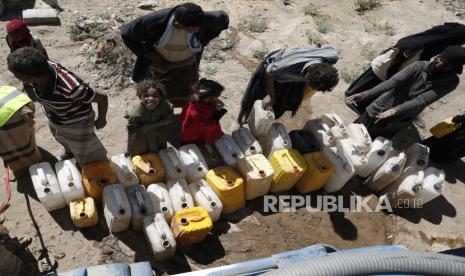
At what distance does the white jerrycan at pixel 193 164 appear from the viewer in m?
4.61

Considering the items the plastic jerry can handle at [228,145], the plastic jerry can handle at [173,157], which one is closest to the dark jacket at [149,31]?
the plastic jerry can handle at [173,157]

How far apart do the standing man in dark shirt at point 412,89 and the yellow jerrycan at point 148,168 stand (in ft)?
8.73

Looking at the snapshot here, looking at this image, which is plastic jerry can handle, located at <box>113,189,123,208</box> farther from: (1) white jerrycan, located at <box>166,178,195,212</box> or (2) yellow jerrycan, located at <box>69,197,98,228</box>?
(1) white jerrycan, located at <box>166,178,195,212</box>

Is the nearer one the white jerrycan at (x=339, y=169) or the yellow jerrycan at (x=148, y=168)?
the yellow jerrycan at (x=148, y=168)

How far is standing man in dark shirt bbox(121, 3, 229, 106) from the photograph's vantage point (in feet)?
13.9

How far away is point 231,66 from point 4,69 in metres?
3.20

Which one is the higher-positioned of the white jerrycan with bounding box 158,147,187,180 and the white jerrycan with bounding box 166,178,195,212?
the white jerrycan with bounding box 158,147,187,180

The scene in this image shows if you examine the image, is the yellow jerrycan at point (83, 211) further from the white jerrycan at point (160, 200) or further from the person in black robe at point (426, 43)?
the person in black robe at point (426, 43)

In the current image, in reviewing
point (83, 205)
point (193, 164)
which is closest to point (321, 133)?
point (193, 164)

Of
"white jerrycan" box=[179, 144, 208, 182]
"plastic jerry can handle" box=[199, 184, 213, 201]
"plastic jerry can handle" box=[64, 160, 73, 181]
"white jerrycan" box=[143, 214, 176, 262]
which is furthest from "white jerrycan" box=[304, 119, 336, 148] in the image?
"plastic jerry can handle" box=[64, 160, 73, 181]

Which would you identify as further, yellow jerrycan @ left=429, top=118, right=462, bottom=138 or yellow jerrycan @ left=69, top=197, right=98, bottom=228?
yellow jerrycan @ left=429, top=118, right=462, bottom=138

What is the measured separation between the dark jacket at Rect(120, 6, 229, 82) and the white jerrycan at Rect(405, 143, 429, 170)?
2.73 metres

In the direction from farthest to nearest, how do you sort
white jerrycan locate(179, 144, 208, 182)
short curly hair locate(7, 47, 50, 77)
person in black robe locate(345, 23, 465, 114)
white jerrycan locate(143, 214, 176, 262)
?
person in black robe locate(345, 23, 465, 114), white jerrycan locate(179, 144, 208, 182), white jerrycan locate(143, 214, 176, 262), short curly hair locate(7, 47, 50, 77)

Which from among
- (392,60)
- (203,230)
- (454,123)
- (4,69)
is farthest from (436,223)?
(4,69)
